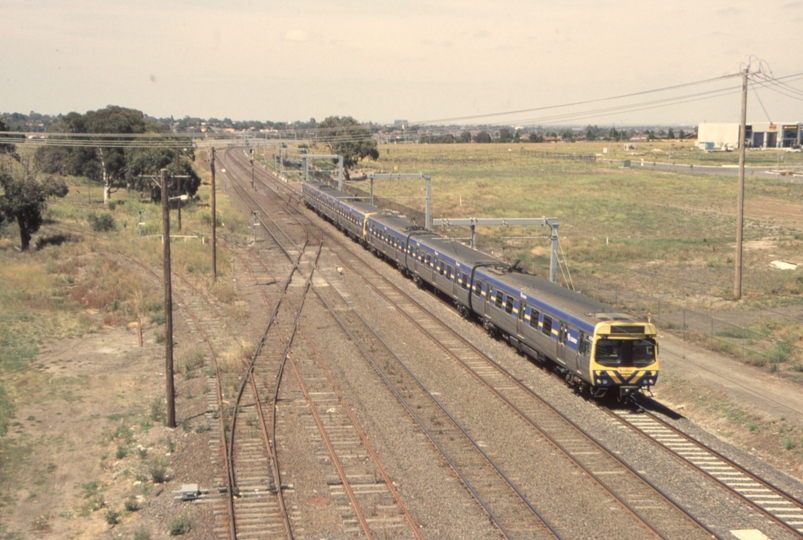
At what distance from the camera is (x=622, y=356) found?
21812 mm

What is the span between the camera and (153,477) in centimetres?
1750

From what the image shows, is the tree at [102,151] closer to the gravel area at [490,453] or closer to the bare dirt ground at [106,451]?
the bare dirt ground at [106,451]

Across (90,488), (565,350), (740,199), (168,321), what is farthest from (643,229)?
A: (90,488)

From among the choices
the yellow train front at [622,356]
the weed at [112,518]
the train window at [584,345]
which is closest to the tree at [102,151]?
the train window at [584,345]

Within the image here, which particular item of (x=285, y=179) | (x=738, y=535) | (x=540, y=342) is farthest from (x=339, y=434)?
(x=285, y=179)

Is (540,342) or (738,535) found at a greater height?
(540,342)

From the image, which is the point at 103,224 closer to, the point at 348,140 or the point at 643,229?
the point at 643,229

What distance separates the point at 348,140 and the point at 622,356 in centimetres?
9462

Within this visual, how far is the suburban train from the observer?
71.5 feet

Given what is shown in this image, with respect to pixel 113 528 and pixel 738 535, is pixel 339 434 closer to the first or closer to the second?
pixel 113 528

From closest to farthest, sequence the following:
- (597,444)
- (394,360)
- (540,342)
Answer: (597,444) → (540,342) → (394,360)

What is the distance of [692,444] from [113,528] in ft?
46.1

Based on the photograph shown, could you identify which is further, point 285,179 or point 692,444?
point 285,179

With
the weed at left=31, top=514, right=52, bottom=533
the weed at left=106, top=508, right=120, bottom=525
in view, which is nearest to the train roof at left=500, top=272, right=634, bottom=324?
the weed at left=106, top=508, right=120, bottom=525
